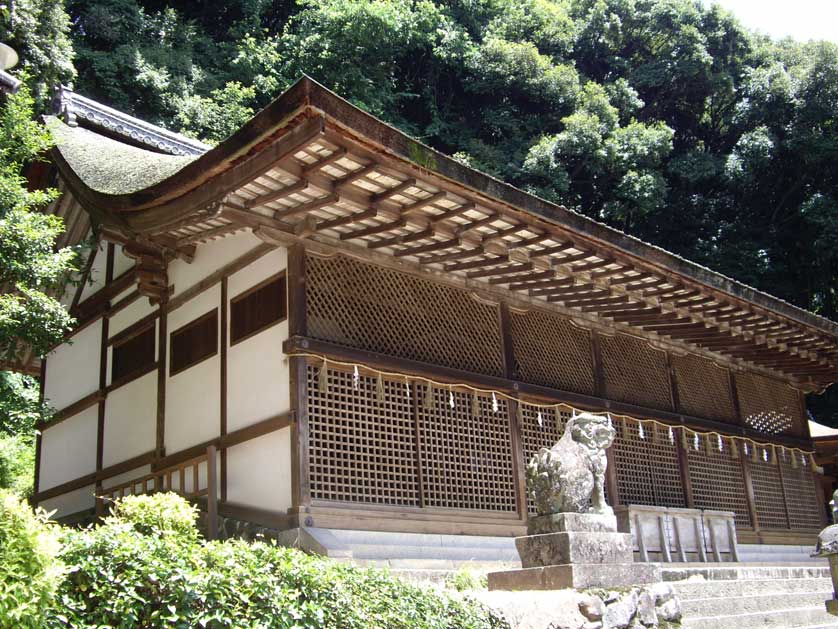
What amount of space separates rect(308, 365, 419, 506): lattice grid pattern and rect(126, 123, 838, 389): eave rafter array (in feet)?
5.88

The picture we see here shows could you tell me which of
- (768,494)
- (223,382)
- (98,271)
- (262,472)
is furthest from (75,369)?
(768,494)

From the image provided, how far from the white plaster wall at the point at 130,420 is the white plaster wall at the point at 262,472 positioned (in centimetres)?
226

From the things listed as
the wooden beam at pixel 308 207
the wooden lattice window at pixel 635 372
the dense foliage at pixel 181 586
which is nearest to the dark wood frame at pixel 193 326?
the wooden beam at pixel 308 207

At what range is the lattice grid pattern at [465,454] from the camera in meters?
10.6

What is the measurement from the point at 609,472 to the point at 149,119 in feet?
70.3

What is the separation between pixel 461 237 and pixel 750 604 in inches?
201

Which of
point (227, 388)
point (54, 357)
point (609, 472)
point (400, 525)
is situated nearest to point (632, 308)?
point (609, 472)

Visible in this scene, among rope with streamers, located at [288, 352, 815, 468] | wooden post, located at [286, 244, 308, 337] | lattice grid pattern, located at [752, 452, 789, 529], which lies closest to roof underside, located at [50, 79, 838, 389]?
wooden post, located at [286, 244, 308, 337]

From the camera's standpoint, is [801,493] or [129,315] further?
[801,493]

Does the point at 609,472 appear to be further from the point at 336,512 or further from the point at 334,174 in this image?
the point at 334,174

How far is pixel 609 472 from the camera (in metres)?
12.8

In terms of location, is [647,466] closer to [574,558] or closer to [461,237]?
[461,237]

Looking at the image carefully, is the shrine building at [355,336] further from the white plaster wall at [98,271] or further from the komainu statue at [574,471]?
the komainu statue at [574,471]

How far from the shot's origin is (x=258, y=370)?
10.1 metres
